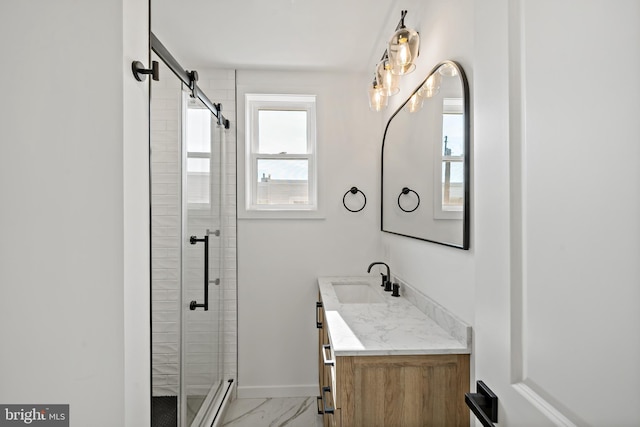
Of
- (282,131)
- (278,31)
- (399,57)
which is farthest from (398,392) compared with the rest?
(282,131)

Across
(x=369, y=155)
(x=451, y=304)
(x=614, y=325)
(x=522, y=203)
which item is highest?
(x=369, y=155)

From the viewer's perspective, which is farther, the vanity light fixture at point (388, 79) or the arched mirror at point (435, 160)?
the vanity light fixture at point (388, 79)

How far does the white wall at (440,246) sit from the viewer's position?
56.4 inches

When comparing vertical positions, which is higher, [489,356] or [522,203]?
[522,203]

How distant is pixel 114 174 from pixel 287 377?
2359mm

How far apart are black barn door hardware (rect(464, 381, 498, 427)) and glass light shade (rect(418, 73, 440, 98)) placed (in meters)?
1.34

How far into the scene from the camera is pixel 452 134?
1552 millimetres

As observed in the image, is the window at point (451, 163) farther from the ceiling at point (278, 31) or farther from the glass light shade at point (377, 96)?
the ceiling at point (278, 31)

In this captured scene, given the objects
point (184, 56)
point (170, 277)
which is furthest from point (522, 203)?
point (184, 56)

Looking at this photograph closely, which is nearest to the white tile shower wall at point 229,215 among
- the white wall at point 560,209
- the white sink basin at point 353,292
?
the white sink basin at point 353,292

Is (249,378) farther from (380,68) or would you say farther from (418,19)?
(418,19)

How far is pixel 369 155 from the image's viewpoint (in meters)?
2.90

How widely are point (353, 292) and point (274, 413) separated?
3.38 ft

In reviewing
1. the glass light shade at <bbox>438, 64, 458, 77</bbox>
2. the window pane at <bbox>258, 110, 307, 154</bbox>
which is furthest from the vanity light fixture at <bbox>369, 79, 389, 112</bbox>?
the window pane at <bbox>258, 110, 307, 154</bbox>
